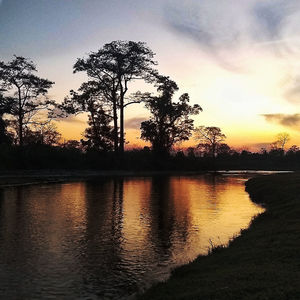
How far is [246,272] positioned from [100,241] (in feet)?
27.1

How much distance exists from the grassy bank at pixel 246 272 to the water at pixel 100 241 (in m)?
1.12

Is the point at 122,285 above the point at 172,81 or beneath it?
beneath

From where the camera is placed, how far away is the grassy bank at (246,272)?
773 centimetres

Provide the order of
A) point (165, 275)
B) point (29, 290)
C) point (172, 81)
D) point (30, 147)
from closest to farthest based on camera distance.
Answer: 1. point (29, 290)
2. point (165, 275)
3. point (30, 147)
4. point (172, 81)

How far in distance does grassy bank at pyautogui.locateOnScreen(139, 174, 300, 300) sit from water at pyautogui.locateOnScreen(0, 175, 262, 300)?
44.3 inches

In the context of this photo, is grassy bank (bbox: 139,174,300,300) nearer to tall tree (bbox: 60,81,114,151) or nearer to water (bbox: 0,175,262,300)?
water (bbox: 0,175,262,300)

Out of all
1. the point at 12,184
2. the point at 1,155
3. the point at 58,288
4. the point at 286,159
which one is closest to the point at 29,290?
the point at 58,288

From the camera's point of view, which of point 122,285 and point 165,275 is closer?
point 122,285

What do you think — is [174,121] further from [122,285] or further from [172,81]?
[122,285]

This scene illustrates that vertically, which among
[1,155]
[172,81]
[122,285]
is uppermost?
[172,81]

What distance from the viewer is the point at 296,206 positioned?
20.4 m

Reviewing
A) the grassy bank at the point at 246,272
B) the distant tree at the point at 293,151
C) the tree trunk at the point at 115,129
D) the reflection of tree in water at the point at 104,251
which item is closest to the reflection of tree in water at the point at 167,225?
the reflection of tree in water at the point at 104,251

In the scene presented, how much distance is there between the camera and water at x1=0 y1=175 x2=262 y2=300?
10656 mm

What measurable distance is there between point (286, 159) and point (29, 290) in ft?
456
